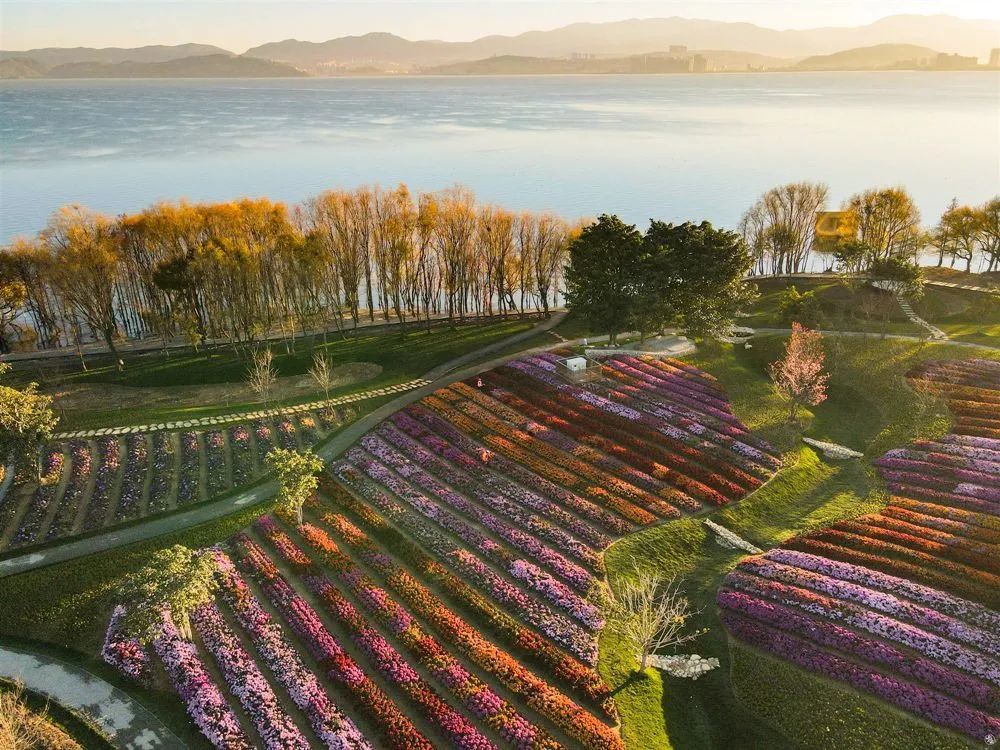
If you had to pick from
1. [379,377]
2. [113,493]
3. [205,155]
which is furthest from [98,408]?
[205,155]

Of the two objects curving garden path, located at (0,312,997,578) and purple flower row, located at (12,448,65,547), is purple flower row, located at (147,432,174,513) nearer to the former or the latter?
curving garden path, located at (0,312,997,578)

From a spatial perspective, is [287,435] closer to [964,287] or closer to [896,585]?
[896,585]

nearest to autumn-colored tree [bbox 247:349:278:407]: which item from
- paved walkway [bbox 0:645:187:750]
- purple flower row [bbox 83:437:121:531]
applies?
purple flower row [bbox 83:437:121:531]

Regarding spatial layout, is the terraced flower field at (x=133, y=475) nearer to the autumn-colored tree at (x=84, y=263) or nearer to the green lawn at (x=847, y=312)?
the autumn-colored tree at (x=84, y=263)

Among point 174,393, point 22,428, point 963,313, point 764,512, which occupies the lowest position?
point 764,512

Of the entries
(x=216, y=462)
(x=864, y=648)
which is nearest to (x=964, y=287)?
(x=864, y=648)

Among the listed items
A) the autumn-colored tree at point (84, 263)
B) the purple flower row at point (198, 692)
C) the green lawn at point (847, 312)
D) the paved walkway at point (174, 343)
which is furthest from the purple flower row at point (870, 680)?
the autumn-colored tree at point (84, 263)

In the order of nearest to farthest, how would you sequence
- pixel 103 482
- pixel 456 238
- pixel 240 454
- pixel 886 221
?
pixel 103 482, pixel 240 454, pixel 456 238, pixel 886 221

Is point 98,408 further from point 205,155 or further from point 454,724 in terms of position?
point 205,155
